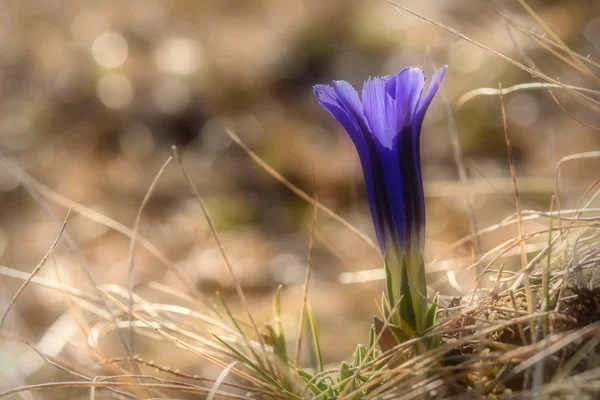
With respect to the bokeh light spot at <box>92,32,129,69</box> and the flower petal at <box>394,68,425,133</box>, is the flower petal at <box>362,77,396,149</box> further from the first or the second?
the bokeh light spot at <box>92,32,129,69</box>

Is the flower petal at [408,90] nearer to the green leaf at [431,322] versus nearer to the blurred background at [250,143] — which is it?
the green leaf at [431,322]

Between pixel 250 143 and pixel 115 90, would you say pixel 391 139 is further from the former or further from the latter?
pixel 115 90

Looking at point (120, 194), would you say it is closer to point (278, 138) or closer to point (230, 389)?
point (278, 138)

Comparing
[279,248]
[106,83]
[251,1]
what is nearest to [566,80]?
[279,248]

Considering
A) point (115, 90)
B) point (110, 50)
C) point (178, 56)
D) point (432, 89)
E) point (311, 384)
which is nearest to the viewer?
point (432, 89)

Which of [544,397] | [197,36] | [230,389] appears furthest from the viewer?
[197,36]

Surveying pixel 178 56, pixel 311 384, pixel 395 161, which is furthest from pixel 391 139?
pixel 178 56

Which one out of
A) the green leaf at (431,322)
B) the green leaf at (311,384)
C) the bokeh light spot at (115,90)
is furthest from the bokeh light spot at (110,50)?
the green leaf at (431,322)
